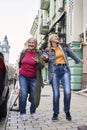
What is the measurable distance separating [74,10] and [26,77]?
1431cm

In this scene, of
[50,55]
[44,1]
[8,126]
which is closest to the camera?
[8,126]

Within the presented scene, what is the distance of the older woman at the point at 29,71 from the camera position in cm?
738

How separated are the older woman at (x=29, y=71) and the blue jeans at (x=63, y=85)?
1.07ft

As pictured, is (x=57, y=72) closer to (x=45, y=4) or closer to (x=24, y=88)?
(x=24, y=88)

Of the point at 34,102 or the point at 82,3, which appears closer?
the point at 34,102

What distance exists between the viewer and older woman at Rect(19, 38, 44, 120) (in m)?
7.38

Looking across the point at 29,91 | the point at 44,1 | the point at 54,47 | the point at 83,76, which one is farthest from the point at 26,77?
the point at 44,1

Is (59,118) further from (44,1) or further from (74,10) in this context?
(44,1)

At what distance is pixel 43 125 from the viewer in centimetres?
670

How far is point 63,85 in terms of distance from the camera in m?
7.20

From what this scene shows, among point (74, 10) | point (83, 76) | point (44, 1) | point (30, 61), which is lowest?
point (83, 76)

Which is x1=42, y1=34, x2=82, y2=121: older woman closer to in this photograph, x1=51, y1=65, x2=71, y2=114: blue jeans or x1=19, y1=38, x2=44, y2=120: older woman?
x1=51, y1=65, x2=71, y2=114: blue jeans

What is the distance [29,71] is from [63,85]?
2.39 feet

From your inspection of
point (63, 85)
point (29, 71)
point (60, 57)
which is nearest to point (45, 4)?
point (29, 71)
